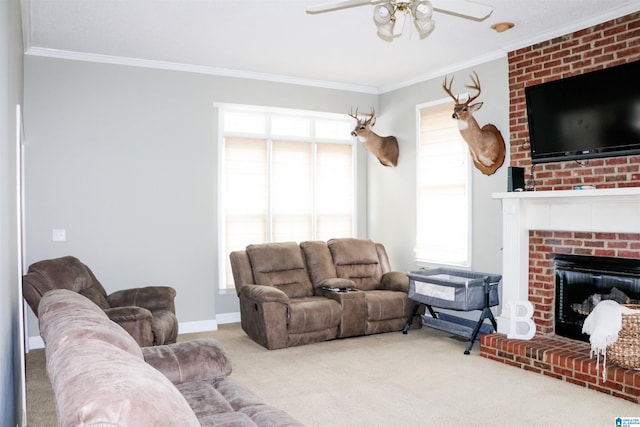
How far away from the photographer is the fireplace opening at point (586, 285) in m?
4.05

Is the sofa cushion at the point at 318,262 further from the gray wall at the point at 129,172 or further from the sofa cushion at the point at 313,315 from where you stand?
the gray wall at the point at 129,172

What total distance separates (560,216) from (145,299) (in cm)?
370

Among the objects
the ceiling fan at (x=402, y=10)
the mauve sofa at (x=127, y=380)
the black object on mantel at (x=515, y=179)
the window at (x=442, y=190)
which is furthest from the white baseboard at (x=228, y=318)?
the ceiling fan at (x=402, y=10)

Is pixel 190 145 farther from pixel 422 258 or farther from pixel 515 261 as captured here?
pixel 515 261

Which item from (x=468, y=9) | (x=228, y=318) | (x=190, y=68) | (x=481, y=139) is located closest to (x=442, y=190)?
(x=481, y=139)

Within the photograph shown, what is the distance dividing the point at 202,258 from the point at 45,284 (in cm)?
201

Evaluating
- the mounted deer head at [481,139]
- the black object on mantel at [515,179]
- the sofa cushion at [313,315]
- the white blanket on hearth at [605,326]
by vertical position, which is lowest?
the sofa cushion at [313,315]

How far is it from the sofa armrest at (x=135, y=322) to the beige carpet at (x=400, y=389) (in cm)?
68

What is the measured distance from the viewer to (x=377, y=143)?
6234mm

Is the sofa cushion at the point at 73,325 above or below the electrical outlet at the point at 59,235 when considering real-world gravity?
below

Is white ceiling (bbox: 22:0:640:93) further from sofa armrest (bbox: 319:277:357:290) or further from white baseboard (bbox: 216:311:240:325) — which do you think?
white baseboard (bbox: 216:311:240:325)

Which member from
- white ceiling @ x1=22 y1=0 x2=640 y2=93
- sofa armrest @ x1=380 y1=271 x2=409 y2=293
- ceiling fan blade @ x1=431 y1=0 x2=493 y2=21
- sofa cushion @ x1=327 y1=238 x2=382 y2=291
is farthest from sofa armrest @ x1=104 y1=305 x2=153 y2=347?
ceiling fan blade @ x1=431 y1=0 x2=493 y2=21

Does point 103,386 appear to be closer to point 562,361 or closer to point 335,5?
point 335,5

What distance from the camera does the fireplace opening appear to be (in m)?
4.05
